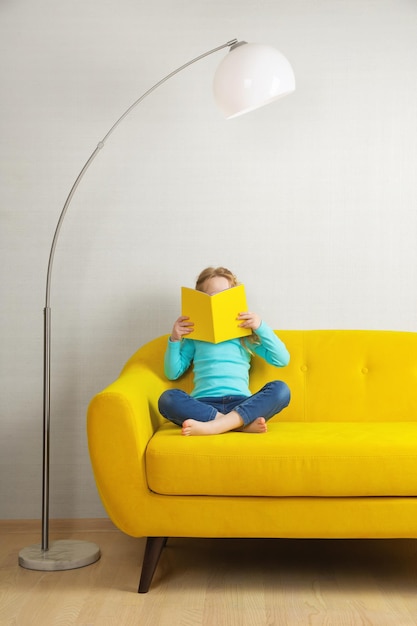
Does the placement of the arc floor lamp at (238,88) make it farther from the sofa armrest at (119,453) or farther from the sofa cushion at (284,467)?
the sofa cushion at (284,467)

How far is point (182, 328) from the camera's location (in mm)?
2797

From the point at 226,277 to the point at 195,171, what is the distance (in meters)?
0.55

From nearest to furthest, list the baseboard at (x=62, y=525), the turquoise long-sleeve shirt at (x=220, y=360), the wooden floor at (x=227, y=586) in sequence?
the wooden floor at (x=227, y=586)
the turquoise long-sleeve shirt at (x=220, y=360)
the baseboard at (x=62, y=525)

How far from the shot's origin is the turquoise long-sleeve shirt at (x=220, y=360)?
277 centimetres

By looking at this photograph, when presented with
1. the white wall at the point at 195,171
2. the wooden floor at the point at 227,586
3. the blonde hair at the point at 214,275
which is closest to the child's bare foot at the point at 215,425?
the wooden floor at the point at 227,586

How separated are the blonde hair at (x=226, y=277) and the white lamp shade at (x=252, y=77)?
60cm

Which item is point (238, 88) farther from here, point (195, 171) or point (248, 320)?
point (248, 320)

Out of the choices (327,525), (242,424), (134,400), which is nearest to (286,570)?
(327,525)

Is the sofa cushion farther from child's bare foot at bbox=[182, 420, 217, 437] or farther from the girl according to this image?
the girl

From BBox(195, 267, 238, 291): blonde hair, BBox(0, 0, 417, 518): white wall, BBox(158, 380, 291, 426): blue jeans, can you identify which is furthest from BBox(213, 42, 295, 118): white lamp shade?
BBox(158, 380, 291, 426): blue jeans

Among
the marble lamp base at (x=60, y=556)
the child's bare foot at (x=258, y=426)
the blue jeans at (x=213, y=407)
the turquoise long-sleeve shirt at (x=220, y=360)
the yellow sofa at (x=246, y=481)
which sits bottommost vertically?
the marble lamp base at (x=60, y=556)

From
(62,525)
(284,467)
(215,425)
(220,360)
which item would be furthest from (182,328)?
(62,525)

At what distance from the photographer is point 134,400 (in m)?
2.34

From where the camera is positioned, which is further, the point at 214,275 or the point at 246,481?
the point at 214,275
